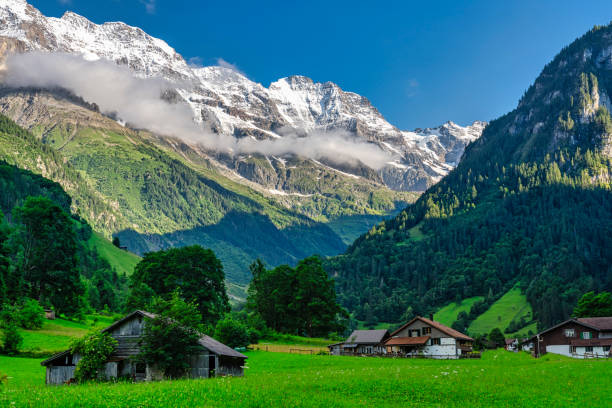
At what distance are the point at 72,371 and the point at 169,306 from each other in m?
9.92

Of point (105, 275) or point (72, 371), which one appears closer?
point (72, 371)

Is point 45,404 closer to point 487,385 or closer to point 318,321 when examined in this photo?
point 487,385

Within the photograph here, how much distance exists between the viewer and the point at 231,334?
88.1m

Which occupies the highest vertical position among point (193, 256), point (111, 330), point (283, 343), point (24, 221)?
point (24, 221)

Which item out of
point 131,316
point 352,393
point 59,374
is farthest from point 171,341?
point 352,393

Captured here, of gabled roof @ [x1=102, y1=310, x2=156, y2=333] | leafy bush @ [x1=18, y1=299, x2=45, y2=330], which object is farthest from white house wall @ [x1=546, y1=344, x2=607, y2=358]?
leafy bush @ [x1=18, y1=299, x2=45, y2=330]

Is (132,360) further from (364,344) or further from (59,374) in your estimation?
(364,344)

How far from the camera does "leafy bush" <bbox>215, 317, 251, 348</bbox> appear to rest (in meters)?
87.8

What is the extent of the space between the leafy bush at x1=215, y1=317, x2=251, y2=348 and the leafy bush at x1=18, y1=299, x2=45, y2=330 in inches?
1046

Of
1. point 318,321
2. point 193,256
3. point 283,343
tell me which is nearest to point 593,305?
point 318,321

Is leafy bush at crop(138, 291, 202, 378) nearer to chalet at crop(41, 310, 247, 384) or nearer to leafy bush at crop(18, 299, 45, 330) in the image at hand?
chalet at crop(41, 310, 247, 384)

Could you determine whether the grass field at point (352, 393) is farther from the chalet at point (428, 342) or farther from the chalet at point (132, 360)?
the chalet at point (428, 342)

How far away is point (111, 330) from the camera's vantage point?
49875 mm

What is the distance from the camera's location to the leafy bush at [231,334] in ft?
288
